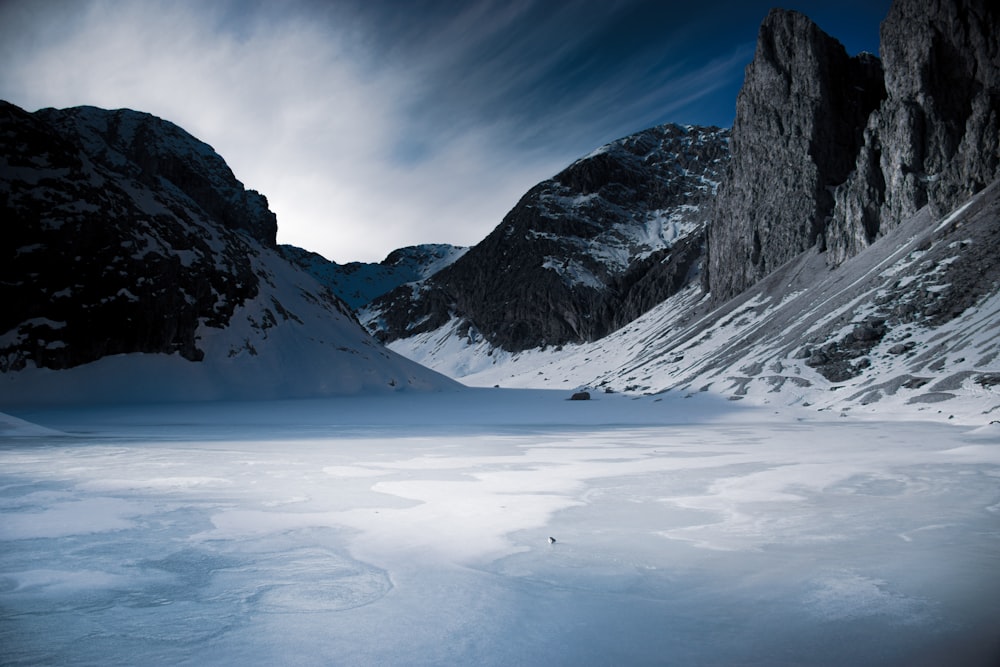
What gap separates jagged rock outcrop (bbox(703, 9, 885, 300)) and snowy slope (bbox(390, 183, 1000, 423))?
296 inches

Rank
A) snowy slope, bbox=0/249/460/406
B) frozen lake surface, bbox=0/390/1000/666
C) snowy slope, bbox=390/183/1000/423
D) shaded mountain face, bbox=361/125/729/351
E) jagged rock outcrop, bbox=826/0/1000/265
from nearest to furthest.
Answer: frozen lake surface, bbox=0/390/1000/666
snowy slope, bbox=390/183/1000/423
snowy slope, bbox=0/249/460/406
jagged rock outcrop, bbox=826/0/1000/265
shaded mountain face, bbox=361/125/729/351

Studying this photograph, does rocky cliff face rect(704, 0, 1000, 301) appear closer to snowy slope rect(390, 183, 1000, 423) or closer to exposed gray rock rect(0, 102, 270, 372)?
snowy slope rect(390, 183, 1000, 423)

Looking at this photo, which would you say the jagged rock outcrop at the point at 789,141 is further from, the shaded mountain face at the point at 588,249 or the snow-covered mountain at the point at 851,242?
the shaded mountain face at the point at 588,249

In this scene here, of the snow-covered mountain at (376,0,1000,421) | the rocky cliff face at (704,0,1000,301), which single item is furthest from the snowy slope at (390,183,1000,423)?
the rocky cliff face at (704,0,1000,301)

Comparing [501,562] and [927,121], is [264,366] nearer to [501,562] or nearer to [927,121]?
[501,562]

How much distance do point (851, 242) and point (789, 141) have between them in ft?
79.1

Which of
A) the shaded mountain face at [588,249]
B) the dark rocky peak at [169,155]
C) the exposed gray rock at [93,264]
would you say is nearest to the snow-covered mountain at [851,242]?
the shaded mountain face at [588,249]

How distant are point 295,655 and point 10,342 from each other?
→ 41.2 m

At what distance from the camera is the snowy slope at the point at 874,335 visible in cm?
2656

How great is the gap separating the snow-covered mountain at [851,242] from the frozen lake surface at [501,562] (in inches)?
752

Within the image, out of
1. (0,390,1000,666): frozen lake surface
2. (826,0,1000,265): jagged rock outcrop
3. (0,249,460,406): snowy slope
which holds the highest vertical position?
(826,0,1000,265): jagged rock outcrop

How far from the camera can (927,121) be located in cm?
5084

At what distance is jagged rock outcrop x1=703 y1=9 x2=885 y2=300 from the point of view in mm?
68875

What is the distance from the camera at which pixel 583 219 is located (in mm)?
150750
